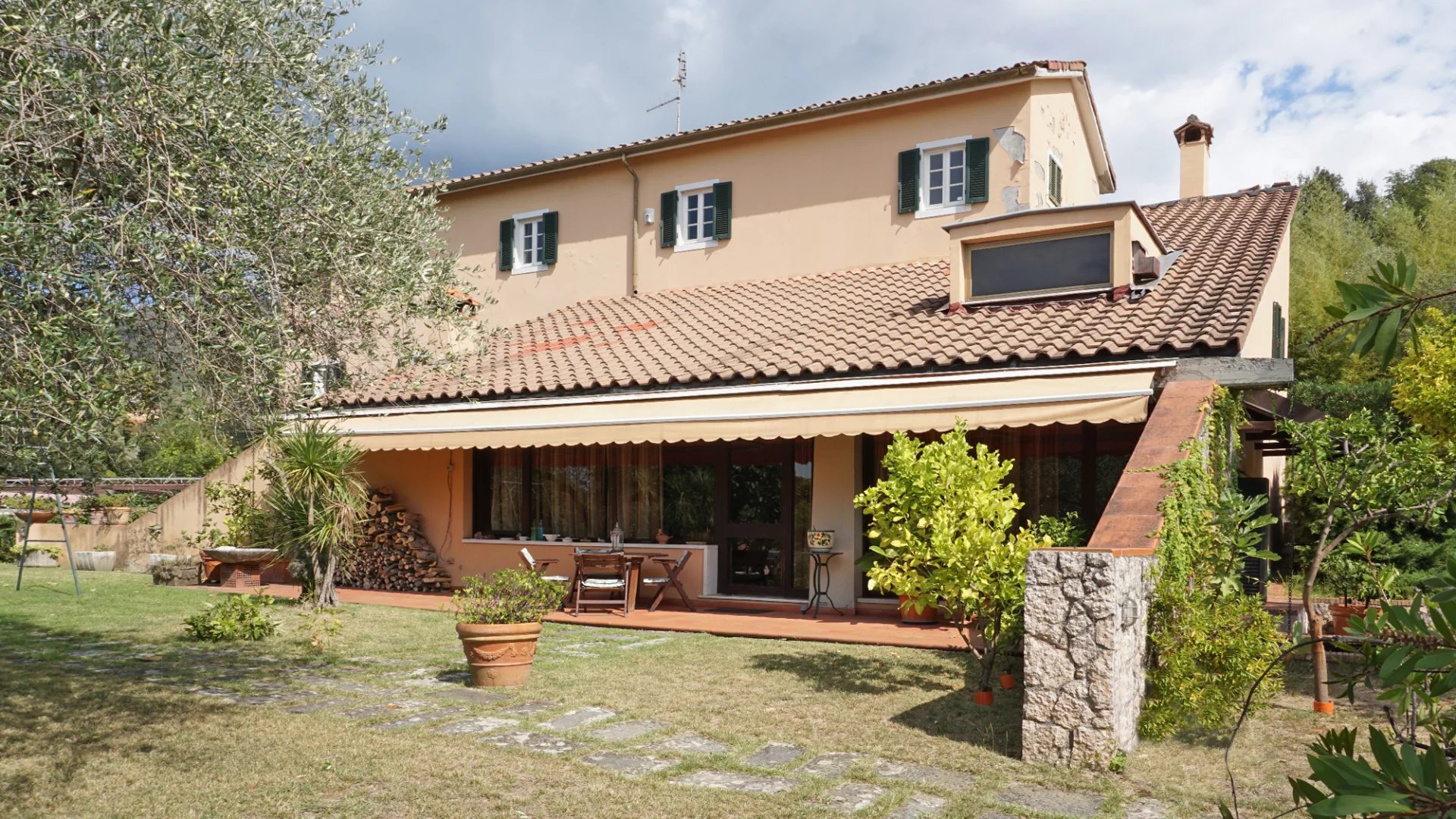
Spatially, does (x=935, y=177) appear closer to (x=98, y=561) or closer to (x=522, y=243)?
(x=522, y=243)

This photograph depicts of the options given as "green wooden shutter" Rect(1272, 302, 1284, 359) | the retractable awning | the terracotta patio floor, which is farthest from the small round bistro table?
"green wooden shutter" Rect(1272, 302, 1284, 359)

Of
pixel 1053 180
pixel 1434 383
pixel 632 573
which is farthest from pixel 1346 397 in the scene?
pixel 632 573

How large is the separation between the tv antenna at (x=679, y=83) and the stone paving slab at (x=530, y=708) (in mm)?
17824

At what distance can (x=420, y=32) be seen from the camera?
10.5m

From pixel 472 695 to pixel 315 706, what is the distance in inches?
52.1

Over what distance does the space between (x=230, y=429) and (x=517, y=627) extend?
3.06 metres

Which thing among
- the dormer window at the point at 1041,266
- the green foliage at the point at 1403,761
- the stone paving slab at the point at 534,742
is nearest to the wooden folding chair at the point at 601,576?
the dormer window at the point at 1041,266

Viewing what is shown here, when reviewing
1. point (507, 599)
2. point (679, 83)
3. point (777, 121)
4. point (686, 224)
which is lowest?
point (507, 599)

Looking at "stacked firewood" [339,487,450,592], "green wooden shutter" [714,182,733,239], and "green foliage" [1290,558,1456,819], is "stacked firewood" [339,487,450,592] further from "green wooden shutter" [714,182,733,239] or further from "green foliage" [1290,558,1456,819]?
"green foliage" [1290,558,1456,819]

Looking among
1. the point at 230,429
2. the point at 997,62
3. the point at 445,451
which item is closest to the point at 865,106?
the point at 997,62

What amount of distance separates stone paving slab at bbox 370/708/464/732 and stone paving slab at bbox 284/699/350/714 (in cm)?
75

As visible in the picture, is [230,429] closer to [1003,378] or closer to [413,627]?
[413,627]

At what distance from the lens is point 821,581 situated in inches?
599

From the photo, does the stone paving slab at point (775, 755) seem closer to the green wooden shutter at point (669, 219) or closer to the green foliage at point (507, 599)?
the green foliage at point (507, 599)
